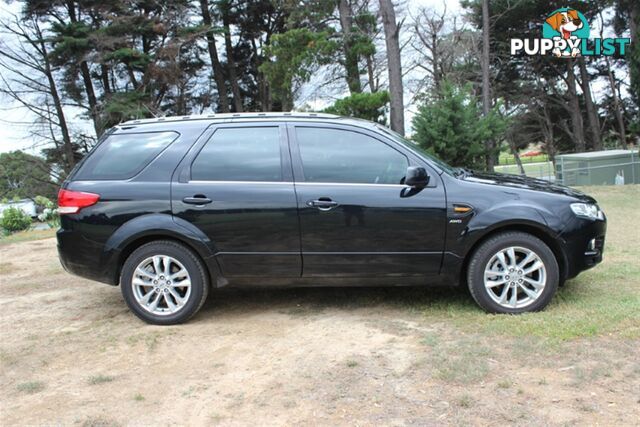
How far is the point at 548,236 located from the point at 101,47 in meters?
23.4

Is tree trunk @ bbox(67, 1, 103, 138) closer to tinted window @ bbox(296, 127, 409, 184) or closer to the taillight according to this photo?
the taillight

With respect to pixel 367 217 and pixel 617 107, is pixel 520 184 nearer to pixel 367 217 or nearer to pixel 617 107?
pixel 367 217

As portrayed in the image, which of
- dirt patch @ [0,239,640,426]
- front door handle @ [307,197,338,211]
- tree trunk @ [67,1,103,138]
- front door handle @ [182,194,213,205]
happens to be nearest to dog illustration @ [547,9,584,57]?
tree trunk @ [67,1,103,138]

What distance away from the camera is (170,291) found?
4.46 metres

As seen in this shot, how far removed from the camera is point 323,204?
4340 mm

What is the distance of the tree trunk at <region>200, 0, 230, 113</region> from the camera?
82.7ft

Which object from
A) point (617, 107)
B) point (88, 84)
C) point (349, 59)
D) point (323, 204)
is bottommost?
point (323, 204)

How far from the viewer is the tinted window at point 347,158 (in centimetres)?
443

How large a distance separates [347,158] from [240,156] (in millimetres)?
898

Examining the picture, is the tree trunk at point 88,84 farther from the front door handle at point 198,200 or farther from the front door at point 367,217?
the front door at point 367,217

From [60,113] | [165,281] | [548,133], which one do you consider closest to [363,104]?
[165,281]

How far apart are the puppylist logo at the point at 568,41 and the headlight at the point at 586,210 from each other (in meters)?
22.7

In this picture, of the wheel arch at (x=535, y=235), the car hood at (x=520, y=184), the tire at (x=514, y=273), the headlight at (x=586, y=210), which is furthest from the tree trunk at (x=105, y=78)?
the headlight at (x=586, y=210)

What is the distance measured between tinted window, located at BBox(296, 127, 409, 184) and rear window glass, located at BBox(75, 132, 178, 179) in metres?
1.18
